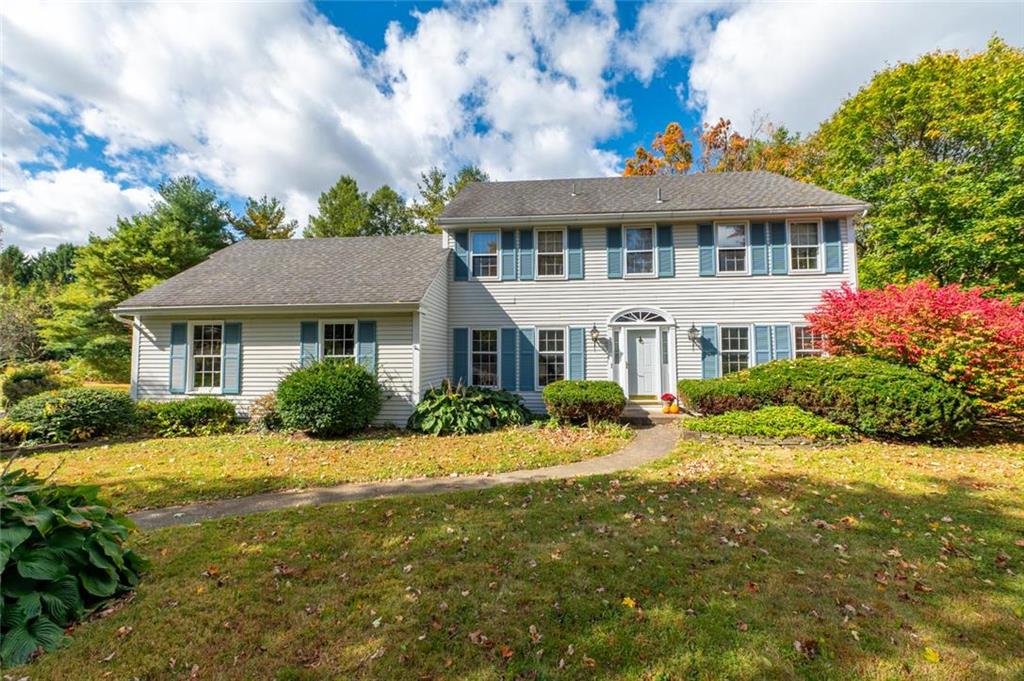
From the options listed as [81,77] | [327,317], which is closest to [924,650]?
[81,77]

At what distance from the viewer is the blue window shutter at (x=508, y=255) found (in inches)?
479

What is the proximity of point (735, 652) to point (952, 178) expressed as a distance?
59.7 ft

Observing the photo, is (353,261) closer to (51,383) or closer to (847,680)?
(51,383)

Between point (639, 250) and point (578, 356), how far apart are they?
3.61 m

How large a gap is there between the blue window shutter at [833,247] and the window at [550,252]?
285 inches

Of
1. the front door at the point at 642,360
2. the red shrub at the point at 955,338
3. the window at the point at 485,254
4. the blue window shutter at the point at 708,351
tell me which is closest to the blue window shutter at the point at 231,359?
the window at the point at 485,254

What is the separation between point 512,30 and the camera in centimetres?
906

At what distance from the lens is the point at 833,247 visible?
1127 centimetres

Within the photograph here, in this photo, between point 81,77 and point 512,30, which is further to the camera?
point 512,30

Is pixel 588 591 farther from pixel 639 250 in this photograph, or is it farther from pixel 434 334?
pixel 639 250

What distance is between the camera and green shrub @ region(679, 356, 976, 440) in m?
7.51

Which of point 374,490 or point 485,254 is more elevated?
point 485,254

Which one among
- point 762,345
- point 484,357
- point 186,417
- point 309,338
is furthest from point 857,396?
point 186,417

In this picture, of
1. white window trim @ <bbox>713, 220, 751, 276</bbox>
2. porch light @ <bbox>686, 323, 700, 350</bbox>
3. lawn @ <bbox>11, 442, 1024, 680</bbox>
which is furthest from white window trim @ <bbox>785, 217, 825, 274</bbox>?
lawn @ <bbox>11, 442, 1024, 680</bbox>
